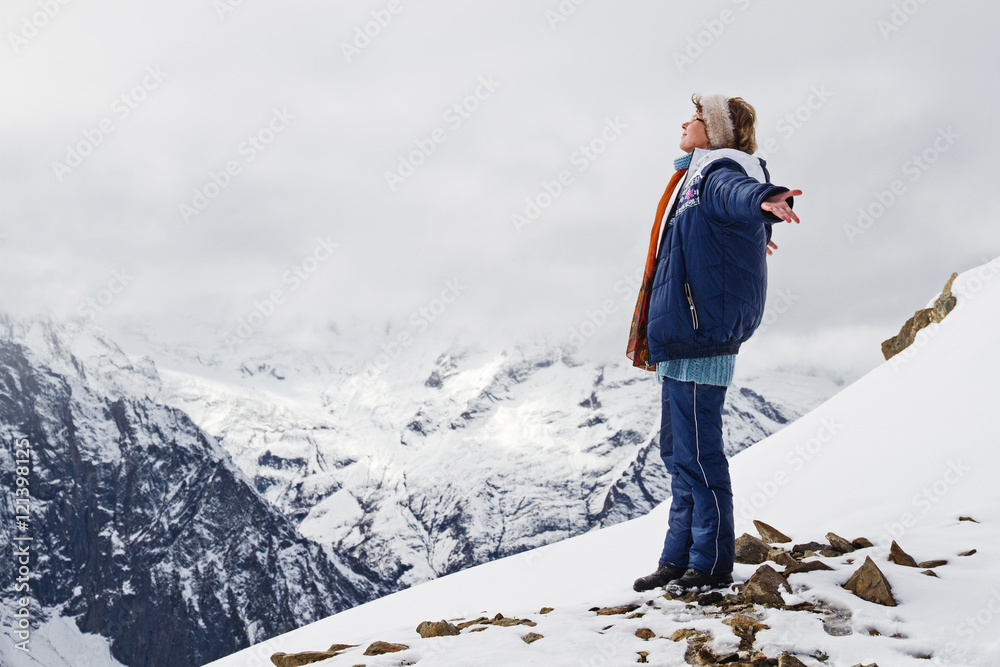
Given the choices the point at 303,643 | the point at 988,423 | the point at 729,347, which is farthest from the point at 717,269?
the point at 303,643

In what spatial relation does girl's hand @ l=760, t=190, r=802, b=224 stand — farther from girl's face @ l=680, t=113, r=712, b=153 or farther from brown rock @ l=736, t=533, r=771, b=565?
brown rock @ l=736, t=533, r=771, b=565

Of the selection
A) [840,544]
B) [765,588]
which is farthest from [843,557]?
[765,588]

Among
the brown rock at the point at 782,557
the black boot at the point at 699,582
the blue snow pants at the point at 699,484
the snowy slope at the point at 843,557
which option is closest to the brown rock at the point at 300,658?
the snowy slope at the point at 843,557

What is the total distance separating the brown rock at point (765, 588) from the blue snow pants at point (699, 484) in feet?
0.97

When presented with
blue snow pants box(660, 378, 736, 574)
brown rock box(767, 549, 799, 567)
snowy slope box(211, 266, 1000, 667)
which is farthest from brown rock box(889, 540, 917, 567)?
blue snow pants box(660, 378, 736, 574)

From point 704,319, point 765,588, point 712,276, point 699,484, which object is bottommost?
point 765,588

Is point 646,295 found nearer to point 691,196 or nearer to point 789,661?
point 691,196

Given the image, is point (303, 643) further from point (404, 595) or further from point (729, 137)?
point (729, 137)

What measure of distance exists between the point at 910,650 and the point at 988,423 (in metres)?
4.68

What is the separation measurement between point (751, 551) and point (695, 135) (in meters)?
3.61

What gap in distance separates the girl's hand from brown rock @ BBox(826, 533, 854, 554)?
3.12 m

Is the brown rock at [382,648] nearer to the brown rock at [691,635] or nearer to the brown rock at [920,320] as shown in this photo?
the brown rock at [691,635]

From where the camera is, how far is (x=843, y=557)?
4.97m

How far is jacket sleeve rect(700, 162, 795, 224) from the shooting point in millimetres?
3859
